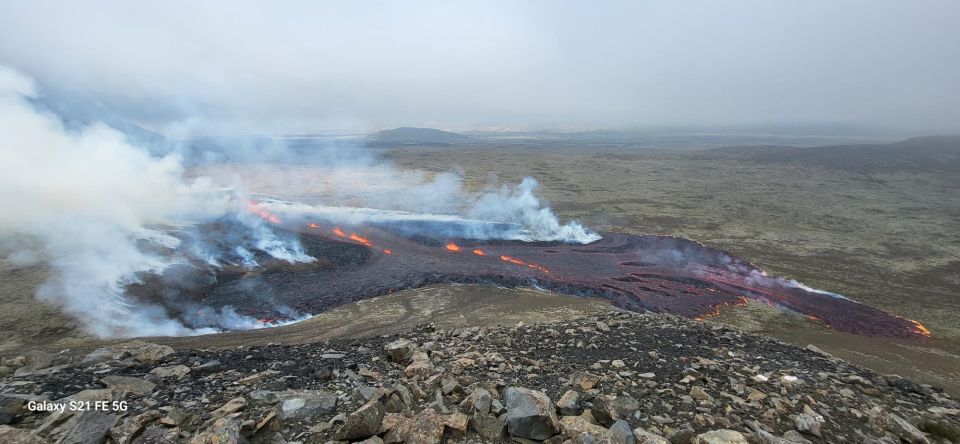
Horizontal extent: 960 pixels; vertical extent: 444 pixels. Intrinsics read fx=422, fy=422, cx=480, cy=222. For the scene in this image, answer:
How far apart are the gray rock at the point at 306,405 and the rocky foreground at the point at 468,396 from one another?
0.03 m

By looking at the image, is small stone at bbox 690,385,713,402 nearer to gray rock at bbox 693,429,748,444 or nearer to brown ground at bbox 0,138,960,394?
gray rock at bbox 693,429,748,444

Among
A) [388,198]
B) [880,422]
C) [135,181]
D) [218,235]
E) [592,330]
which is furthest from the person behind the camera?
[388,198]

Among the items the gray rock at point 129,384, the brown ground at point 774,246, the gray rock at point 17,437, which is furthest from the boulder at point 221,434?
the brown ground at point 774,246

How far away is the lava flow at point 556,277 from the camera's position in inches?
Result: 842

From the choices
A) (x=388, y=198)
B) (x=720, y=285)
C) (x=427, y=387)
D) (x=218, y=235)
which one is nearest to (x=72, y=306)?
(x=218, y=235)

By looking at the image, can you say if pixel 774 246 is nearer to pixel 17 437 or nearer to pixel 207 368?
pixel 207 368

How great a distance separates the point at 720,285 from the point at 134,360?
91.6 ft

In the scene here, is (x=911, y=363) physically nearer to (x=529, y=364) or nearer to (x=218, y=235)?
(x=529, y=364)

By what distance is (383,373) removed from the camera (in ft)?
30.7

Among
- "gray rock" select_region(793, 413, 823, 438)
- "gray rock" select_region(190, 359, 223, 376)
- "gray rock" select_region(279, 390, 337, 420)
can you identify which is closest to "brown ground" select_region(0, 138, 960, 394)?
"gray rock" select_region(190, 359, 223, 376)

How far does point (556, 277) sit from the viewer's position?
85.6 ft

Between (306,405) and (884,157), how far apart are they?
5124 inches

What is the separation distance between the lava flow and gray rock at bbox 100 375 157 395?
11.0 meters

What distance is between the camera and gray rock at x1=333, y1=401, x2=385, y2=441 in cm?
594
